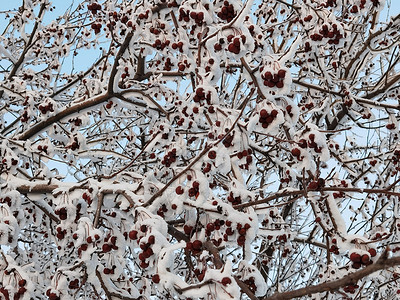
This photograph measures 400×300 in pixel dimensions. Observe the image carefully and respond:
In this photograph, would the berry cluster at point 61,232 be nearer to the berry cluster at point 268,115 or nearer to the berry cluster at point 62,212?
the berry cluster at point 62,212

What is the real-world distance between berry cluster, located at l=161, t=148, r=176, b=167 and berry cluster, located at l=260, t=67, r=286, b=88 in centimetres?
110

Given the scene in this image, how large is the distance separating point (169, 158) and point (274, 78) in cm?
122

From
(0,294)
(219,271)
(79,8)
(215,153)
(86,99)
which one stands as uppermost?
(79,8)

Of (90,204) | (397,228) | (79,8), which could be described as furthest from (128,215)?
(79,8)

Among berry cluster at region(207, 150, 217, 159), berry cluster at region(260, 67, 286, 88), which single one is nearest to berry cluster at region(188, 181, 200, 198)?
berry cluster at region(207, 150, 217, 159)

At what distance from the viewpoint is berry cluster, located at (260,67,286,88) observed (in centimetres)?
A: 311

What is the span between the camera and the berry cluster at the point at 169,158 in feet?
12.9

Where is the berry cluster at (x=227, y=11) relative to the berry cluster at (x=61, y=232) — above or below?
above

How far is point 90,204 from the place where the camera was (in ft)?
11.7

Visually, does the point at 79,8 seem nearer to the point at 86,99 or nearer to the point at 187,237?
the point at 86,99

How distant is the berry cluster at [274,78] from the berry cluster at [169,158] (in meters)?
1.10

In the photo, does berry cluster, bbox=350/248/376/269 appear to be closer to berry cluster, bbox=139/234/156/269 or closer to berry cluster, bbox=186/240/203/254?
berry cluster, bbox=186/240/203/254

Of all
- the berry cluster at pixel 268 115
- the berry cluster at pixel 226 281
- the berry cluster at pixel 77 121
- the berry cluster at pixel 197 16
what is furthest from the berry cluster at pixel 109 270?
the berry cluster at pixel 77 121

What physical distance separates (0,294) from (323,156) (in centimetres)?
231
